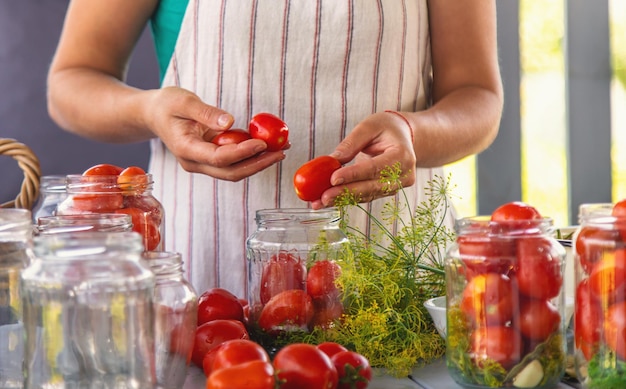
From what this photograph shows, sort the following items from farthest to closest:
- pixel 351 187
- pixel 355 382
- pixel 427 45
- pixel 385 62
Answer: pixel 427 45 → pixel 385 62 → pixel 351 187 → pixel 355 382

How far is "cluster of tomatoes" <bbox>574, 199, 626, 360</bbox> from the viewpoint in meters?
0.84

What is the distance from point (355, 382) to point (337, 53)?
0.96 m

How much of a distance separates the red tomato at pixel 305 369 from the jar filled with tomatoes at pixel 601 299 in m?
0.27

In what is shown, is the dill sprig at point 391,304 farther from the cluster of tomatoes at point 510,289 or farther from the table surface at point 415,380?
the cluster of tomatoes at point 510,289

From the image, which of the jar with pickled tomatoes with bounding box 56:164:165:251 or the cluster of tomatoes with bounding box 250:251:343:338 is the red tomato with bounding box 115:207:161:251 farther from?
the cluster of tomatoes with bounding box 250:251:343:338

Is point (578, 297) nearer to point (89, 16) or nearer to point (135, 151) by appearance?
point (89, 16)

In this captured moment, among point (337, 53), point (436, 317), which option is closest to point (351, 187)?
point (436, 317)

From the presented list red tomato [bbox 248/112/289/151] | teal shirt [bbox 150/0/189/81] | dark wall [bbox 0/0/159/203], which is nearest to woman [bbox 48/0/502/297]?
teal shirt [bbox 150/0/189/81]

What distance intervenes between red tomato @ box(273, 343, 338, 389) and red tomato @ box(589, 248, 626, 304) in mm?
286

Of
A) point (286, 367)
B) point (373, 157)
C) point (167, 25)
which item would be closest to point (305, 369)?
point (286, 367)

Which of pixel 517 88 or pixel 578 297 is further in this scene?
pixel 517 88

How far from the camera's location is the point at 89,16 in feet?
5.72

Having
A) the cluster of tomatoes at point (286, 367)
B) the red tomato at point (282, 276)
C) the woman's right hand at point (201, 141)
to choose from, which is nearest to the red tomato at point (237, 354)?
the cluster of tomatoes at point (286, 367)

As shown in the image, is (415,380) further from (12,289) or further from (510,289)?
(12,289)
